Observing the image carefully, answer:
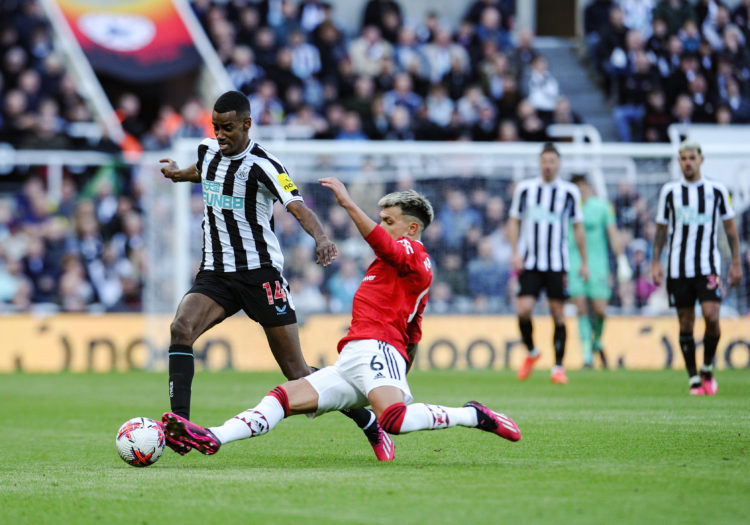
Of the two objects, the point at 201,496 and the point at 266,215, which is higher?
the point at 266,215

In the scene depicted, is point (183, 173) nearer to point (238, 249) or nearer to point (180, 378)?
point (238, 249)

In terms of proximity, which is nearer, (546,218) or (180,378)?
(180,378)

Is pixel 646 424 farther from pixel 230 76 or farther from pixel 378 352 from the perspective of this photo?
pixel 230 76

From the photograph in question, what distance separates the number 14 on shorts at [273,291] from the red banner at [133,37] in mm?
13248

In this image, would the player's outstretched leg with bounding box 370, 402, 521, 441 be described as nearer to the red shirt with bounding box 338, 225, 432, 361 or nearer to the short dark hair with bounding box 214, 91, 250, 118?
the red shirt with bounding box 338, 225, 432, 361

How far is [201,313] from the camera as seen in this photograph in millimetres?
6945

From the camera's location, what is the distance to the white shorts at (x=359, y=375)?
6152 millimetres

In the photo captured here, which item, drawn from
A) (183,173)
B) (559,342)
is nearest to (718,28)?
(559,342)

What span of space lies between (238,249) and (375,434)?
1.38 meters

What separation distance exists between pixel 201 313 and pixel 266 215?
71cm

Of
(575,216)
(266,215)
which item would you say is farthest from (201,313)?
(575,216)

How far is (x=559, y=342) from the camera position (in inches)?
496

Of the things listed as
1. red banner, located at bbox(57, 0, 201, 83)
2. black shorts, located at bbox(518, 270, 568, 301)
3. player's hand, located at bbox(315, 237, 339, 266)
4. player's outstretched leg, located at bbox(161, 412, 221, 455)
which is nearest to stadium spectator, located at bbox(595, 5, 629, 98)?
red banner, located at bbox(57, 0, 201, 83)

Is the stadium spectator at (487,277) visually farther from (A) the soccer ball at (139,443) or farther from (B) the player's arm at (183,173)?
(A) the soccer ball at (139,443)
